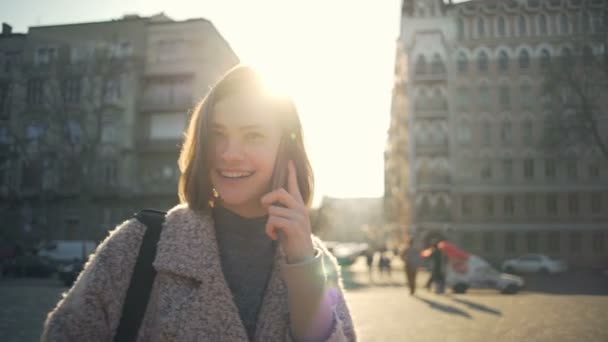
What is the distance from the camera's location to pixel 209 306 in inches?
69.4

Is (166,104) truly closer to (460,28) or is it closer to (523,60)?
(460,28)

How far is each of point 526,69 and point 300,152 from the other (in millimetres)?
50782

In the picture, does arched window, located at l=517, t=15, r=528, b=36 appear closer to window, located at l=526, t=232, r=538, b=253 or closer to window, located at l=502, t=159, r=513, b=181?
window, located at l=502, t=159, r=513, b=181

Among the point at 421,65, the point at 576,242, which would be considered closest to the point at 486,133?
the point at 421,65

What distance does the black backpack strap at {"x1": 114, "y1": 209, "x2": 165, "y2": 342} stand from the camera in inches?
67.2

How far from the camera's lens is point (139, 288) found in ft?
5.74

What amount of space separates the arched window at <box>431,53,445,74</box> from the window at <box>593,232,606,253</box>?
19.6m

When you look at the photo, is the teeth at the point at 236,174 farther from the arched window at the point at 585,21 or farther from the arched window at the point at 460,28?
the arched window at the point at 585,21

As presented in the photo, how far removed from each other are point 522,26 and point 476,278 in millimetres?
36016

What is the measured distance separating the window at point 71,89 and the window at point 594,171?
41129 mm

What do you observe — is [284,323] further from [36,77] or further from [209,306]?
[36,77]

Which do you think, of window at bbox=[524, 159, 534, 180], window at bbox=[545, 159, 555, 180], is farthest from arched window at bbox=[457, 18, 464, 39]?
window at bbox=[545, 159, 555, 180]

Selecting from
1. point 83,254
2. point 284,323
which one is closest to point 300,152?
point 284,323

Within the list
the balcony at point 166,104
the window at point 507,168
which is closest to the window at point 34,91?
the balcony at point 166,104
